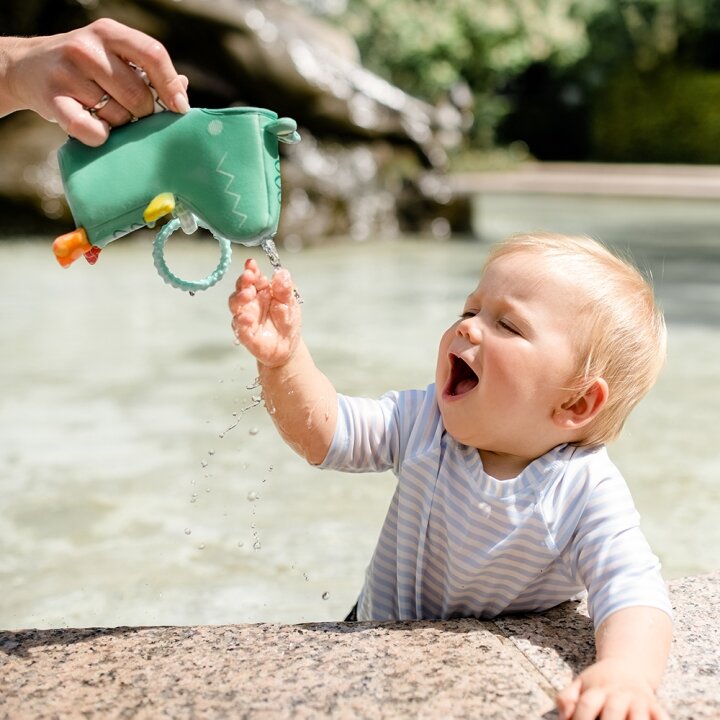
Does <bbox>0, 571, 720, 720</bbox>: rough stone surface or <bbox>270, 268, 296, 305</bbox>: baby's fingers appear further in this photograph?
<bbox>270, 268, 296, 305</bbox>: baby's fingers

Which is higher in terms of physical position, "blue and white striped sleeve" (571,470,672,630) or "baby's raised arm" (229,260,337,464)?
"baby's raised arm" (229,260,337,464)

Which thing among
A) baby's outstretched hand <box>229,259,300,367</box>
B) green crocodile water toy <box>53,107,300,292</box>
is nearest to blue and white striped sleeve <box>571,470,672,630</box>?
baby's outstretched hand <box>229,259,300,367</box>

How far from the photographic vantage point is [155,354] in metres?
5.36

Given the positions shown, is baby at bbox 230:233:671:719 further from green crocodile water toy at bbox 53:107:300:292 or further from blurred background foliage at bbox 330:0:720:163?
blurred background foliage at bbox 330:0:720:163

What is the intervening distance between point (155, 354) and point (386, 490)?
222cm

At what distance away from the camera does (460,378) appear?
1992 millimetres

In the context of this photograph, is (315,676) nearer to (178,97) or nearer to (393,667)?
(393,667)

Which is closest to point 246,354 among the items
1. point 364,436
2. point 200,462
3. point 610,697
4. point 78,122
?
point 200,462

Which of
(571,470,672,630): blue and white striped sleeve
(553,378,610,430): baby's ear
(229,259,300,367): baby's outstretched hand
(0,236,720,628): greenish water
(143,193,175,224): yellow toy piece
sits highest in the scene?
(143,193,175,224): yellow toy piece

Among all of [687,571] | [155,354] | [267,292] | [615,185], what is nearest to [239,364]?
[155,354]

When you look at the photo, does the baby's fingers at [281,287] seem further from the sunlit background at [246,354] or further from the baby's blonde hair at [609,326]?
the sunlit background at [246,354]

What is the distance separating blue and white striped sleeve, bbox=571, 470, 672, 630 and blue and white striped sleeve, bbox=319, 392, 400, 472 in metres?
0.43

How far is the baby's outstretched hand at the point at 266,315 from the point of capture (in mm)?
1858

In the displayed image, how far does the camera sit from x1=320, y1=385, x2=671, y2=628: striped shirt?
5.92ft
